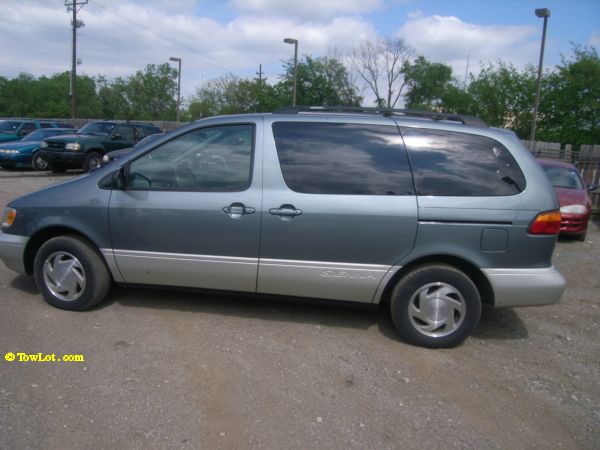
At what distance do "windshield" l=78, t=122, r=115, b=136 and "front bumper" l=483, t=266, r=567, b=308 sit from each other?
50.7ft

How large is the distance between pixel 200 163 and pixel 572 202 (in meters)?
7.30

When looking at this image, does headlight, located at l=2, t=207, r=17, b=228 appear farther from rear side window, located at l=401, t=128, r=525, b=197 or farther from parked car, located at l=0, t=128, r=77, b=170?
parked car, located at l=0, t=128, r=77, b=170

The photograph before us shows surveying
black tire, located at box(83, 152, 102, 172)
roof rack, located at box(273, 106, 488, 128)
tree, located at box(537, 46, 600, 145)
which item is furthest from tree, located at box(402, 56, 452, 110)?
roof rack, located at box(273, 106, 488, 128)

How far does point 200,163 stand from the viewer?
162 inches

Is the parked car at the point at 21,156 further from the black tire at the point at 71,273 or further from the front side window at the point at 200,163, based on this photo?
the front side window at the point at 200,163

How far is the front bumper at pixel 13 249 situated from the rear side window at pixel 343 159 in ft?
8.20

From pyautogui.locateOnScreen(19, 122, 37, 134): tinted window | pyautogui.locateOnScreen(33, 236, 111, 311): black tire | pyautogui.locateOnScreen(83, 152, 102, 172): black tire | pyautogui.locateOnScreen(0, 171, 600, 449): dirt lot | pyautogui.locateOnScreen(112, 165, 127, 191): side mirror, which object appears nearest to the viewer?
pyautogui.locateOnScreen(0, 171, 600, 449): dirt lot

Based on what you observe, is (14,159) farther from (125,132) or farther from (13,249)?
(13,249)

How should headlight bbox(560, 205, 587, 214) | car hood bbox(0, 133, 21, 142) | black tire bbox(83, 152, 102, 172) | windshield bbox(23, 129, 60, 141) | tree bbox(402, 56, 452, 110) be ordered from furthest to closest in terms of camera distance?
tree bbox(402, 56, 452, 110) → car hood bbox(0, 133, 21, 142) → windshield bbox(23, 129, 60, 141) → black tire bbox(83, 152, 102, 172) → headlight bbox(560, 205, 587, 214)

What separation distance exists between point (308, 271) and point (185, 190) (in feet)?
4.07

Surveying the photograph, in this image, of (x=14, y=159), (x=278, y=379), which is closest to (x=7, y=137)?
(x=14, y=159)

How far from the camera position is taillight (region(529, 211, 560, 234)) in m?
3.72

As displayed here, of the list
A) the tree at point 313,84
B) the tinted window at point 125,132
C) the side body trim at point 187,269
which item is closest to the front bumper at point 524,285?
the side body trim at point 187,269

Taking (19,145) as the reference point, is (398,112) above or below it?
above
